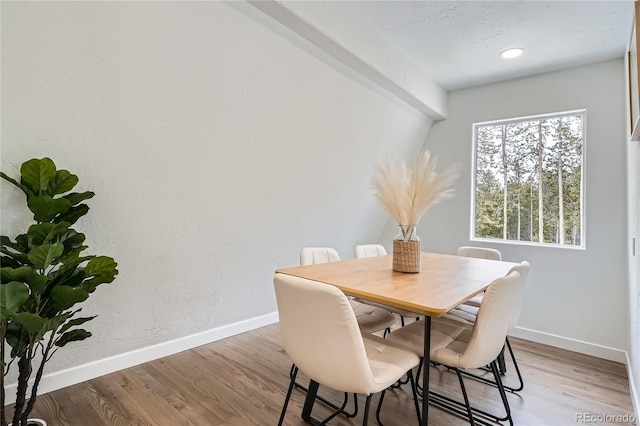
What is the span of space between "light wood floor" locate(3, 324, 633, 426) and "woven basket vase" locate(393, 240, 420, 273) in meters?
0.84

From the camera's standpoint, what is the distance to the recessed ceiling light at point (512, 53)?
9.05 ft

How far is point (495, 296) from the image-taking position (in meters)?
1.44

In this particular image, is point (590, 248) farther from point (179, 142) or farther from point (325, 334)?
point (179, 142)

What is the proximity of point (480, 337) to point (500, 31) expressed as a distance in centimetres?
231

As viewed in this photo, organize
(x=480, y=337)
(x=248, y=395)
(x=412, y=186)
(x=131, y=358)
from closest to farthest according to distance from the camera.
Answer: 1. (x=480, y=337)
2. (x=412, y=186)
3. (x=248, y=395)
4. (x=131, y=358)

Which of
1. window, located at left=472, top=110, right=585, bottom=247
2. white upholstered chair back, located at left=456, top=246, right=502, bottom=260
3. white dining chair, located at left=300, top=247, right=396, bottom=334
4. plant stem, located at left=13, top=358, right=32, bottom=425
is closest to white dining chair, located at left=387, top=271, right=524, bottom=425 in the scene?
white dining chair, located at left=300, top=247, right=396, bottom=334

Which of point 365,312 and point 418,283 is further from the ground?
point 418,283

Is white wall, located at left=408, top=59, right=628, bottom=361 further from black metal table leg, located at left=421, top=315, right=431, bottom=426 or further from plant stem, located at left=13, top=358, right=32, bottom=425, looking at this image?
plant stem, located at left=13, top=358, right=32, bottom=425

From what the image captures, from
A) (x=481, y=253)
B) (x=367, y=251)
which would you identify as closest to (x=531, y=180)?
(x=481, y=253)

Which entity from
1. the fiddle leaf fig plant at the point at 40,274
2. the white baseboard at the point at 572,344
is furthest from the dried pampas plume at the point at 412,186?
the white baseboard at the point at 572,344

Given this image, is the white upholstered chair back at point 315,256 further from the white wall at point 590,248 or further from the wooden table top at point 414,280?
the white wall at point 590,248

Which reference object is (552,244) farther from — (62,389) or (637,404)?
(62,389)

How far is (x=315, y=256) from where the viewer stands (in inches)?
96.2

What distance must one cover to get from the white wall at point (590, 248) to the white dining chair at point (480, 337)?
1.70m
